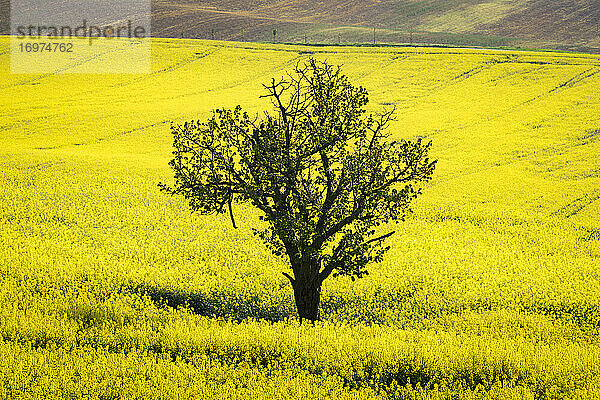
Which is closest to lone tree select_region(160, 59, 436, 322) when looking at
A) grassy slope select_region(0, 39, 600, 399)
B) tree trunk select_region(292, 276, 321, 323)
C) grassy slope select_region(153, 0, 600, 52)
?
tree trunk select_region(292, 276, 321, 323)

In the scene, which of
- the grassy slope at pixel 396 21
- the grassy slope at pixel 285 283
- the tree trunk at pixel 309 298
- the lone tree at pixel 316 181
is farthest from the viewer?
the grassy slope at pixel 396 21

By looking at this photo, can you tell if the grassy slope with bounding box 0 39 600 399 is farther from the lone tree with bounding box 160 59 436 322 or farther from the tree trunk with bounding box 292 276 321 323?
the lone tree with bounding box 160 59 436 322

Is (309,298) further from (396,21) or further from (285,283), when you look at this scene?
(396,21)

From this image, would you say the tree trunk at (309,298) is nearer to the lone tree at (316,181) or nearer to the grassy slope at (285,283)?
the lone tree at (316,181)

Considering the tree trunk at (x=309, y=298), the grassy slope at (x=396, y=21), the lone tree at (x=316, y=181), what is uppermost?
the grassy slope at (x=396, y=21)

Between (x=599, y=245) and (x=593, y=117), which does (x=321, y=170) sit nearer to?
(x=599, y=245)

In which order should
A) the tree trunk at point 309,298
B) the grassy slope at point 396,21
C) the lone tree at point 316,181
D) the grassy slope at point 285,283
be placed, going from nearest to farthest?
the grassy slope at point 285,283, the lone tree at point 316,181, the tree trunk at point 309,298, the grassy slope at point 396,21

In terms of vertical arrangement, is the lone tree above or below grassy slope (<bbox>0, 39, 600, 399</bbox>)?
above

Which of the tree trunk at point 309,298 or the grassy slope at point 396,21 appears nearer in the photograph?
the tree trunk at point 309,298

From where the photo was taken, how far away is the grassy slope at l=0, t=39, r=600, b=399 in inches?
363

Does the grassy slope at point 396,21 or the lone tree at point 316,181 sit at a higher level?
the grassy slope at point 396,21

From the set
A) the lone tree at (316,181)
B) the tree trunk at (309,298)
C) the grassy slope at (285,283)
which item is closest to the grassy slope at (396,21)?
the grassy slope at (285,283)

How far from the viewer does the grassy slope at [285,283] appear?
30.3 feet

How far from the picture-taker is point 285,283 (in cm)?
1602
